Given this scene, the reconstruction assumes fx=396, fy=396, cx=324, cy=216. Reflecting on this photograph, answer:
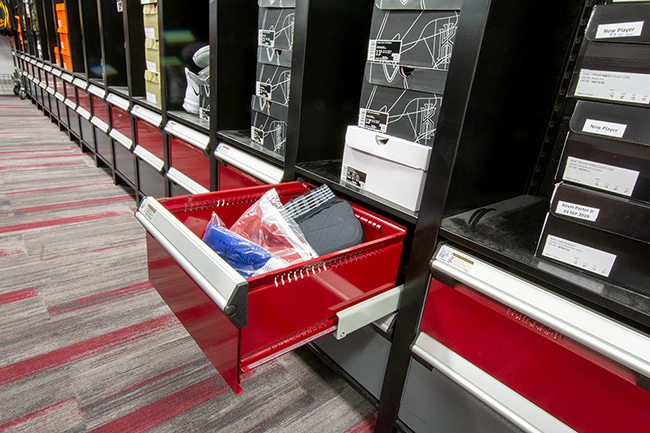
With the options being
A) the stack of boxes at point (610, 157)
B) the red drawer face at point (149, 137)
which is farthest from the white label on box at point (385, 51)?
the red drawer face at point (149, 137)

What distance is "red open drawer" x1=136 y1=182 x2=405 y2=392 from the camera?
721 millimetres

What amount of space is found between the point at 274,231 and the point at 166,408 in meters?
0.74

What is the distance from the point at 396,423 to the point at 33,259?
198cm

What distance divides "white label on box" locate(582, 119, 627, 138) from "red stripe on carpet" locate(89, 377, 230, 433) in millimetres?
1307

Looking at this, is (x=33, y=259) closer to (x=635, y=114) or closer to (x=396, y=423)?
(x=396, y=423)

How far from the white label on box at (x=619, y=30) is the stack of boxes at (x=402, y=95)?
0.31 metres

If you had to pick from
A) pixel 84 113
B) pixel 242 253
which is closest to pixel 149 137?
pixel 84 113

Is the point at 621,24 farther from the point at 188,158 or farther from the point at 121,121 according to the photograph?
the point at 121,121

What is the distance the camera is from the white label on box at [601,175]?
2.26 feet

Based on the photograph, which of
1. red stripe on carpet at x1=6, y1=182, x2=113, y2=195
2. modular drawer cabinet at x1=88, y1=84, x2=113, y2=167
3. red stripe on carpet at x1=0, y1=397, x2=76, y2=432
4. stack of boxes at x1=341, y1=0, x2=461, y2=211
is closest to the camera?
stack of boxes at x1=341, y1=0, x2=461, y2=211

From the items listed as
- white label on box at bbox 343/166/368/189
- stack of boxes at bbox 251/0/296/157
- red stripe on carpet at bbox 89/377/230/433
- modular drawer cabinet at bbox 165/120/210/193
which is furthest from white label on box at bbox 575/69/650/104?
modular drawer cabinet at bbox 165/120/210/193

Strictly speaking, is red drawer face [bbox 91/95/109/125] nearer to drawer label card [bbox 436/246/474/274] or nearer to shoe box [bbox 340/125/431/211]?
shoe box [bbox 340/125/431/211]

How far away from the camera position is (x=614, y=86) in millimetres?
681

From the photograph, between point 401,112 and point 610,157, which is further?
point 401,112
